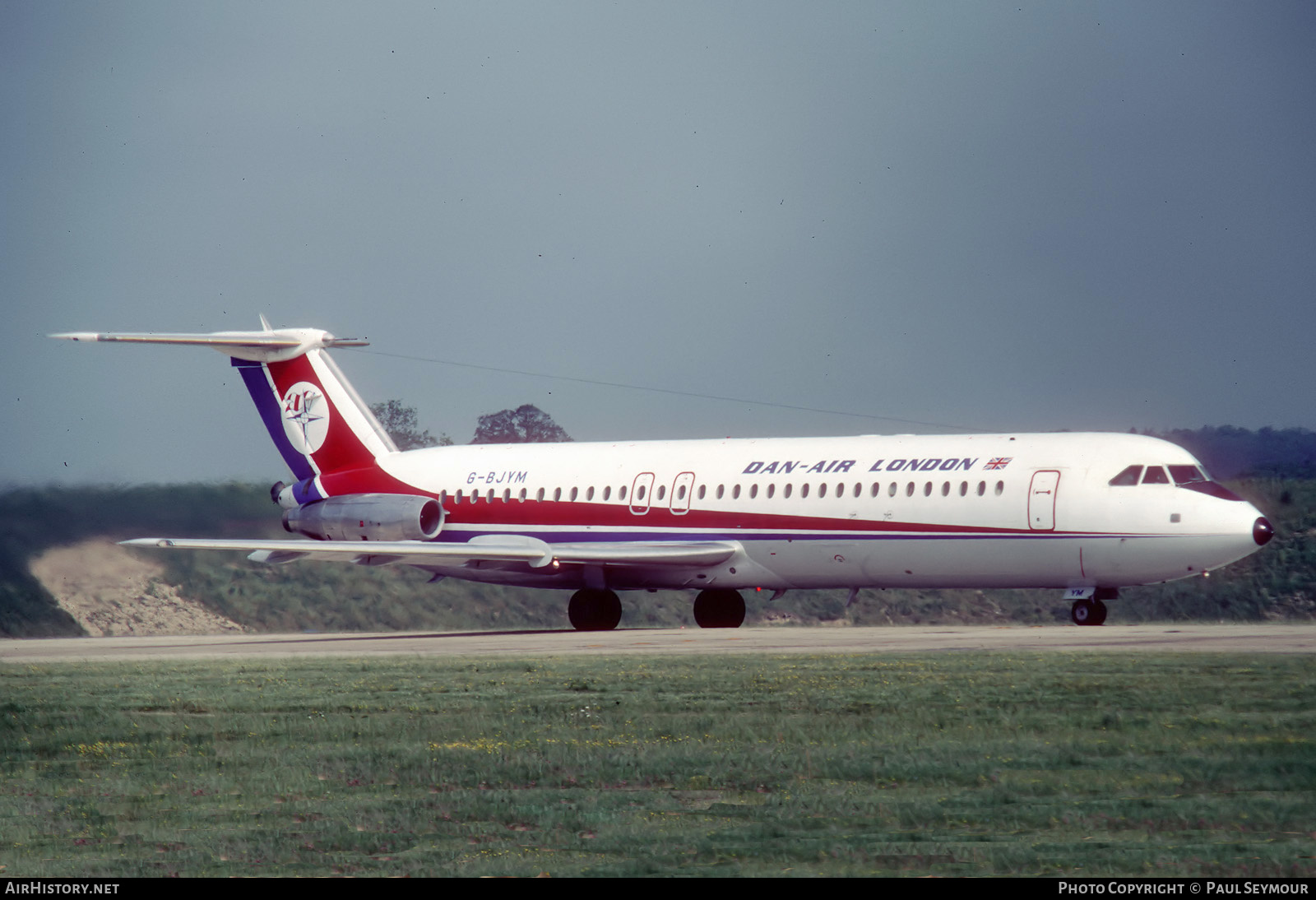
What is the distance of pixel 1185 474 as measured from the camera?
31141mm

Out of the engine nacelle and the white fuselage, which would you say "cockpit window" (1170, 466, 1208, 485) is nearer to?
the white fuselage

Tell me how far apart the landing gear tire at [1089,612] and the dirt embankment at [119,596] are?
76.6ft

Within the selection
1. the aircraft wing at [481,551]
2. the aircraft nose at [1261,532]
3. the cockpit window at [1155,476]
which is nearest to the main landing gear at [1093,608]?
the cockpit window at [1155,476]

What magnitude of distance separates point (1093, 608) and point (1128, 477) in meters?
2.75

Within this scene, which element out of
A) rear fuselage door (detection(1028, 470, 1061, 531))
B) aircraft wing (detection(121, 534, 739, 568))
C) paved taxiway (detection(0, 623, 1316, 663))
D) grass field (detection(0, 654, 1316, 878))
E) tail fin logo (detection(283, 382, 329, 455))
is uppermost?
tail fin logo (detection(283, 382, 329, 455))

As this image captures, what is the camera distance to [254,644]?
34500 millimetres

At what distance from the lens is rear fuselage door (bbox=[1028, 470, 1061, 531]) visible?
3123 centimetres

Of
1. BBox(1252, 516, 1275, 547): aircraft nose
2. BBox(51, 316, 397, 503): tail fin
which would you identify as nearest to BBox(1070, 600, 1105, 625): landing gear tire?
BBox(1252, 516, 1275, 547): aircraft nose

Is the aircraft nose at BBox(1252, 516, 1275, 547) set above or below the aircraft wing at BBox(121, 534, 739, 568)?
below

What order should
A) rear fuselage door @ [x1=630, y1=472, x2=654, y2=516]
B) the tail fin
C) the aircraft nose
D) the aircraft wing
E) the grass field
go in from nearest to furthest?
the grass field, the aircraft nose, the aircraft wing, rear fuselage door @ [x1=630, y1=472, x2=654, y2=516], the tail fin

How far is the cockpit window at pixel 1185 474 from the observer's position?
31016 mm

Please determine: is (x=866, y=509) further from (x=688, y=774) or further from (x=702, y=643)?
(x=688, y=774)

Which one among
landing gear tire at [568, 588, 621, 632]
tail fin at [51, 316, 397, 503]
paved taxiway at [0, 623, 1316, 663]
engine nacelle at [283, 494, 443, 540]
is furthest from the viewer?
tail fin at [51, 316, 397, 503]

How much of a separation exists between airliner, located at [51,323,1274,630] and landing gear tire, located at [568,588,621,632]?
0.05m
